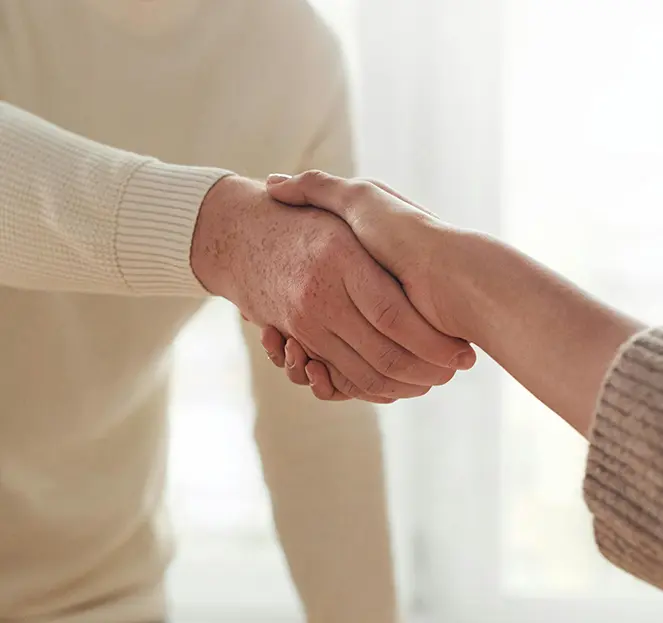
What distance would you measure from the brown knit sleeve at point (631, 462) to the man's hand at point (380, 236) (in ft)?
0.68

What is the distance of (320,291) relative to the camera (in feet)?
2.73

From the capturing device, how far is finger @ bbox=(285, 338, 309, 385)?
876mm

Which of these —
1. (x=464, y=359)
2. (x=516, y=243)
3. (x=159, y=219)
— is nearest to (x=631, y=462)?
(x=464, y=359)

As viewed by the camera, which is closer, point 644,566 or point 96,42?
point 644,566

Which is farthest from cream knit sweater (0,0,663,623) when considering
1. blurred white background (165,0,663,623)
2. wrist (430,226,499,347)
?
blurred white background (165,0,663,623)

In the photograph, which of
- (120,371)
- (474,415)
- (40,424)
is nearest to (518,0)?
(474,415)

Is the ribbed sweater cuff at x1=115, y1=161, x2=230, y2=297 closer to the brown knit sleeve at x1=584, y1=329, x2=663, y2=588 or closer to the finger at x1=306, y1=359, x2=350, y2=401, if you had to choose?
the finger at x1=306, y1=359, x2=350, y2=401

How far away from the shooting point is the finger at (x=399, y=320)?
31.9 inches

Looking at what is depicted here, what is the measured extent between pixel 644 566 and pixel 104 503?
0.74 meters

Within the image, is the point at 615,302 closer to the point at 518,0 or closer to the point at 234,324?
the point at 518,0

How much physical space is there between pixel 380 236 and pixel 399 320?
0.24 ft

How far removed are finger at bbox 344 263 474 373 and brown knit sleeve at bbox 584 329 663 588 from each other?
0.76 ft

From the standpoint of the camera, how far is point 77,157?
2.89ft

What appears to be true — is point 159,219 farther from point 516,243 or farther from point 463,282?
point 516,243
